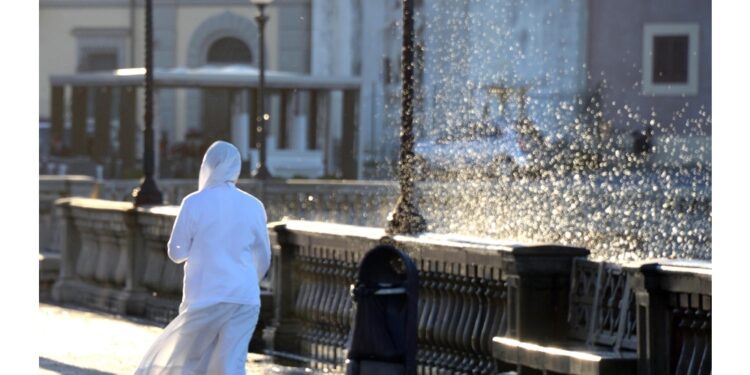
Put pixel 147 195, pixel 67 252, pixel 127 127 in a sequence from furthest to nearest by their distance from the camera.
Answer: pixel 127 127, pixel 67 252, pixel 147 195

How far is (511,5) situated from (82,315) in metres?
31.0

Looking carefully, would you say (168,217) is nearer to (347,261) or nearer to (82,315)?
(82,315)

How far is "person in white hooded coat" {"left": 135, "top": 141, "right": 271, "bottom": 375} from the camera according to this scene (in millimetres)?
11820

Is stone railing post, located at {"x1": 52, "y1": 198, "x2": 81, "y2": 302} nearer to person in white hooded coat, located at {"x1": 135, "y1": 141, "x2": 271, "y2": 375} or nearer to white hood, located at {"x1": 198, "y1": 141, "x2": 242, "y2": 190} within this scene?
person in white hooded coat, located at {"x1": 135, "y1": 141, "x2": 271, "y2": 375}

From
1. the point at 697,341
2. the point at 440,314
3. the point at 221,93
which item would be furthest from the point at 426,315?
the point at 221,93

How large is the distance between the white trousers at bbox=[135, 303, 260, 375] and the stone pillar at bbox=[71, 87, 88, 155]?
127 ft

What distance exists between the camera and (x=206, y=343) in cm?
1194

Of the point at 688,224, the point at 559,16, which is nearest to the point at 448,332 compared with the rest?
the point at 688,224

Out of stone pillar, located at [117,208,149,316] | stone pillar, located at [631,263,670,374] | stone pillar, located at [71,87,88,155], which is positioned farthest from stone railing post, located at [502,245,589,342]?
stone pillar, located at [71,87,88,155]

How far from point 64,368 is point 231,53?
46.0 metres

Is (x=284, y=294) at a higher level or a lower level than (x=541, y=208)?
lower

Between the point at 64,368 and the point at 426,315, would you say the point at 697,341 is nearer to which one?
the point at 426,315

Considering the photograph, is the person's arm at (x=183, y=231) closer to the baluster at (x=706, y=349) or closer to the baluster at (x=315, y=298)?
the baluster at (x=706, y=349)

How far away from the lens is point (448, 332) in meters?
14.5
